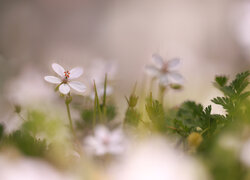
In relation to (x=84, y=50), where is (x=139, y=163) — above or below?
below

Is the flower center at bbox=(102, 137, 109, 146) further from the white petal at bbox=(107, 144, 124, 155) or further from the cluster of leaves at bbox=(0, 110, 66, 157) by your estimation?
the cluster of leaves at bbox=(0, 110, 66, 157)

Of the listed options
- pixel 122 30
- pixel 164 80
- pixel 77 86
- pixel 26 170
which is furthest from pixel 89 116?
pixel 122 30

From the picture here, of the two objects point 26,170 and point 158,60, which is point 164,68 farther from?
point 26,170

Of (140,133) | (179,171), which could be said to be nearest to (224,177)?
(179,171)

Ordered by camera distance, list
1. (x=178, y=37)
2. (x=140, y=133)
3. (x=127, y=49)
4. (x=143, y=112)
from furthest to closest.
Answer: (x=127, y=49), (x=178, y=37), (x=143, y=112), (x=140, y=133)

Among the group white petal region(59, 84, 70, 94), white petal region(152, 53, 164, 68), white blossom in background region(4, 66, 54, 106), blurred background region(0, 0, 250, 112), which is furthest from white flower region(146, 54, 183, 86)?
blurred background region(0, 0, 250, 112)

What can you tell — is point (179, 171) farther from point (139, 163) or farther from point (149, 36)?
point (149, 36)

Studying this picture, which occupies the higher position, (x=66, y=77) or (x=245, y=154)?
(x=66, y=77)
